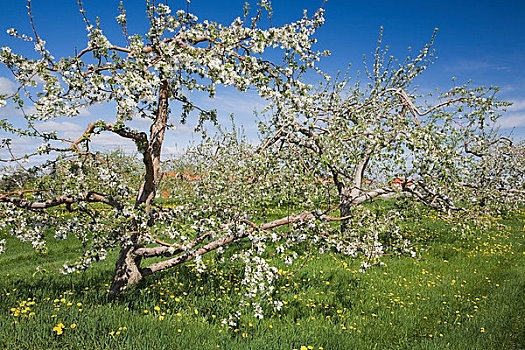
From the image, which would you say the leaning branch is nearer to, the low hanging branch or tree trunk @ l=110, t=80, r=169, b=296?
the low hanging branch

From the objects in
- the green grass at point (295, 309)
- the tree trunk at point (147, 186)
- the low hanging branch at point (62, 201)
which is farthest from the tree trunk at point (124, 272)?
the low hanging branch at point (62, 201)

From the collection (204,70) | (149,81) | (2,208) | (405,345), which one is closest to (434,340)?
(405,345)

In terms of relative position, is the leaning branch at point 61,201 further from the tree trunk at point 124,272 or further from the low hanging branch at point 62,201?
the tree trunk at point 124,272

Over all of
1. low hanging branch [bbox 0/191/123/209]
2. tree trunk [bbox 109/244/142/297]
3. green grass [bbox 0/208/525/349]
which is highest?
low hanging branch [bbox 0/191/123/209]

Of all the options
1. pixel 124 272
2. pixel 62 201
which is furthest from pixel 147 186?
pixel 124 272

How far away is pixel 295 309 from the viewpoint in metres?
6.05

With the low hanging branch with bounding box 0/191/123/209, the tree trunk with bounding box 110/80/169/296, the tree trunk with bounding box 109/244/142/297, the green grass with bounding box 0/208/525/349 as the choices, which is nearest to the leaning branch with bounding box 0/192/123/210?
the low hanging branch with bounding box 0/191/123/209

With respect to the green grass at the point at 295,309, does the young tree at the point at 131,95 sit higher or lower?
higher

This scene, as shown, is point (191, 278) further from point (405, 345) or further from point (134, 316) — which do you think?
point (405, 345)

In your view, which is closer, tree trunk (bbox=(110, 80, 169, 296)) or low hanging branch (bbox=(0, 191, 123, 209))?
low hanging branch (bbox=(0, 191, 123, 209))

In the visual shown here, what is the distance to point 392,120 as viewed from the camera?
807cm

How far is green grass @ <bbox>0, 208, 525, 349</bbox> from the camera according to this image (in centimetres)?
451

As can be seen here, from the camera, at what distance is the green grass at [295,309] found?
4508mm

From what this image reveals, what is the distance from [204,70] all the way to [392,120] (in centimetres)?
578
